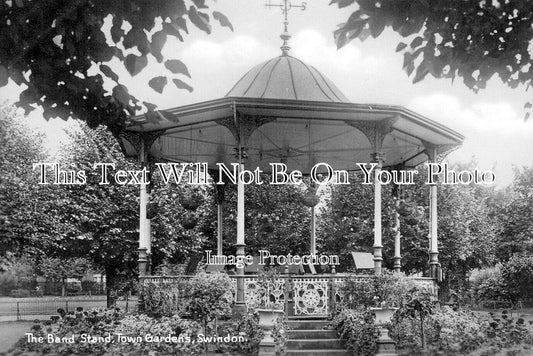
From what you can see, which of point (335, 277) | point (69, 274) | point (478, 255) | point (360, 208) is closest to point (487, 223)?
point (478, 255)

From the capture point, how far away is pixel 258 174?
1973 cm

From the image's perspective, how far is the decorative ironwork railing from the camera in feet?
46.5

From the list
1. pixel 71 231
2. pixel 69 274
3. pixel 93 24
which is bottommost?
pixel 69 274

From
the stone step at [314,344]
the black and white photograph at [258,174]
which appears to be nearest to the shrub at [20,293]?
the black and white photograph at [258,174]

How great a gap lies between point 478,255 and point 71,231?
26375 mm

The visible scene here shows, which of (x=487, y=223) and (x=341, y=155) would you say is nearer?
(x=341, y=155)

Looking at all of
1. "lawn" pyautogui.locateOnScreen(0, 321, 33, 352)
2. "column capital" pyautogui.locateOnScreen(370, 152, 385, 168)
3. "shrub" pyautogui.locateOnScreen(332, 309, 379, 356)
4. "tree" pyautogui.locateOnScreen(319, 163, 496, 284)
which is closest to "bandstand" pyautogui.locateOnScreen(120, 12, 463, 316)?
"column capital" pyautogui.locateOnScreen(370, 152, 385, 168)

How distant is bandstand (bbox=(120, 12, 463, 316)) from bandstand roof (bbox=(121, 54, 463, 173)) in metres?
0.02

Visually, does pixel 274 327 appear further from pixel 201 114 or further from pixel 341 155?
pixel 341 155

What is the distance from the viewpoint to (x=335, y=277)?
14.4m

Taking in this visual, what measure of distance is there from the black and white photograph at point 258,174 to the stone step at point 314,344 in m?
0.04

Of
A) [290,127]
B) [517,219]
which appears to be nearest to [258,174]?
[290,127]

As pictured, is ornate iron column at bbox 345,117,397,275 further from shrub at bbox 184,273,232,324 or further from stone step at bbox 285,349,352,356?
shrub at bbox 184,273,232,324

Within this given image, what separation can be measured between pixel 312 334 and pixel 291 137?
660cm
